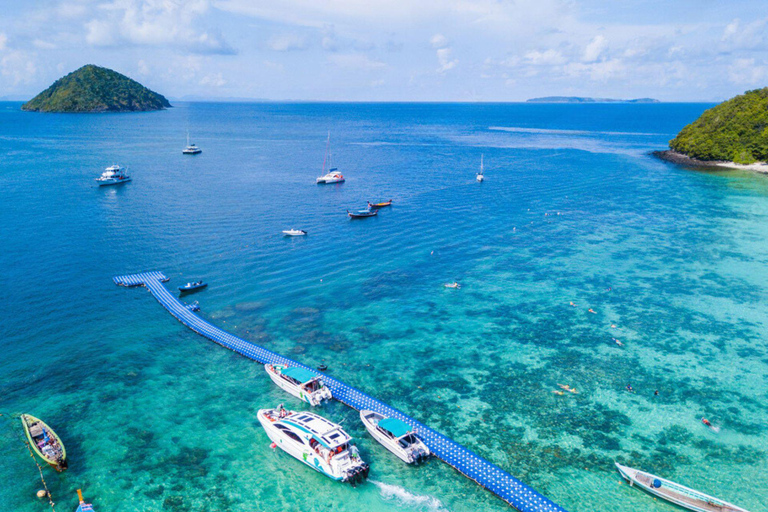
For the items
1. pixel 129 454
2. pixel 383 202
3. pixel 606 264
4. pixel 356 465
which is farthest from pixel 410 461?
pixel 383 202

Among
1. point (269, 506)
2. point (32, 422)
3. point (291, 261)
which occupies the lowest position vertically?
point (269, 506)

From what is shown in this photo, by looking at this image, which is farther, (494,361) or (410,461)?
(494,361)

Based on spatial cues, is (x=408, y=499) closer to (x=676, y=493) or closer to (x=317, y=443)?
(x=317, y=443)

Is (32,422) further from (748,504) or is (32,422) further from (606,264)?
(606,264)

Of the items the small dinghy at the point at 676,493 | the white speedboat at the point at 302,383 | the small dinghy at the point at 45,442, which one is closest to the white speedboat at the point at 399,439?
the white speedboat at the point at 302,383

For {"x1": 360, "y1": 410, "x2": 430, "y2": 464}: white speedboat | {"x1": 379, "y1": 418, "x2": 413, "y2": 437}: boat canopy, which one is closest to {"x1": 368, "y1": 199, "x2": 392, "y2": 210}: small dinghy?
{"x1": 360, "y1": 410, "x2": 430, "y2": 464}: white speedboat

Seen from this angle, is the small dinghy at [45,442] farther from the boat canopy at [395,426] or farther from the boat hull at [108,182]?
the boat hull at [108,182]

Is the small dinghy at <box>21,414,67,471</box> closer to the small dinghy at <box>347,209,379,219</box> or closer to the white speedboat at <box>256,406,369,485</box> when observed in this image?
the white speedboat at <box>256,406,369,485</box>
